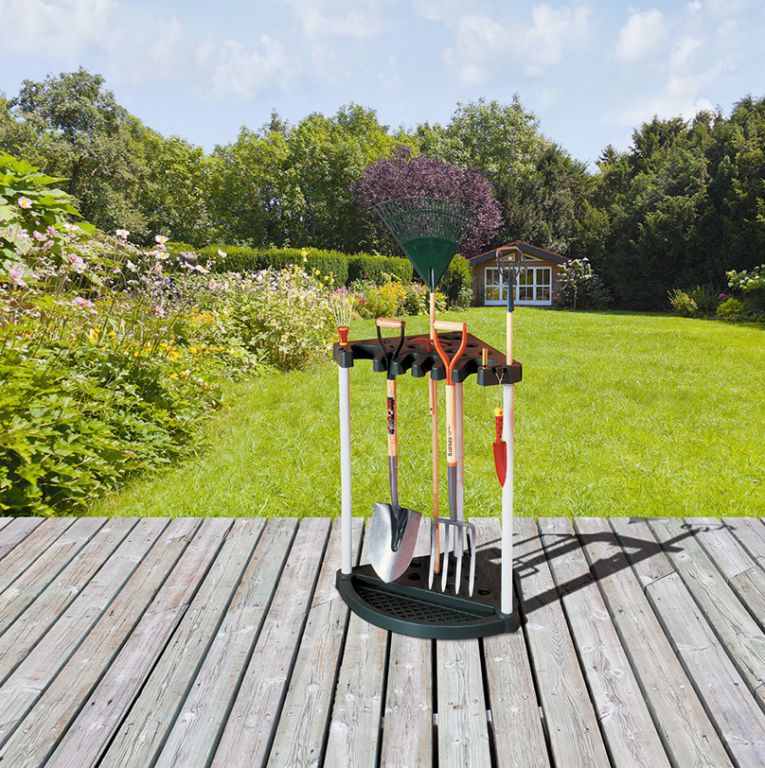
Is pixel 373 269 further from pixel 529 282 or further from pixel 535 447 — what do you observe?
pixel 535 447

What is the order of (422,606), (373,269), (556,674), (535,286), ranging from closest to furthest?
(556,674), (422,606), (373,269), (535,286)

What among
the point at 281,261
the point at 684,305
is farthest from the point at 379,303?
the point at 684,305

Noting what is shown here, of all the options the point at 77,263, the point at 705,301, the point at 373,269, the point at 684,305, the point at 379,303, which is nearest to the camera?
the point at 77,263

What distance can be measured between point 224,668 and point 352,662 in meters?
0.32

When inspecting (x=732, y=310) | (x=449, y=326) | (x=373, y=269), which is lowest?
(x=732, y=310)

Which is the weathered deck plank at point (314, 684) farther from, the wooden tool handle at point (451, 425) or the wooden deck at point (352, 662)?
the wooden tool handle at point (451, 425)

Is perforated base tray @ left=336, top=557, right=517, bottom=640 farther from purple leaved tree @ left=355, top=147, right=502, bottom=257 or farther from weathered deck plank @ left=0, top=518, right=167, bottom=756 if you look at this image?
purple leaved tree @ left=355, top=147, right=502, bottom=257

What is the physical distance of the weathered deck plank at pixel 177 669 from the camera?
56.8 inches

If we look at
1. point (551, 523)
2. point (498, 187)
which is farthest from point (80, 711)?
point (498, 187)

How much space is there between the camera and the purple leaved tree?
21.3 meters

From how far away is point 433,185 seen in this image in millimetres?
21359

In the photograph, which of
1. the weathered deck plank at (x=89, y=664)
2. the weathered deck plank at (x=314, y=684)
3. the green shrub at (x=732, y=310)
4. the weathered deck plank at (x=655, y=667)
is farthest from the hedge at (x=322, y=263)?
the weathered deck plank at (x=314, y=684)

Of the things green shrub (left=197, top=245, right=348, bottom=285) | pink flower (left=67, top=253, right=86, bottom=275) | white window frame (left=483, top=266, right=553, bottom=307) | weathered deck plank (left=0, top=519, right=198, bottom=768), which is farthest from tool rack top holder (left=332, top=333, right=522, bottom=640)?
white window frame (left=483, top=266, right=553, bottom=307)

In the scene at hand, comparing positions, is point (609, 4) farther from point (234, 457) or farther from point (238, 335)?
point (234, 457)
